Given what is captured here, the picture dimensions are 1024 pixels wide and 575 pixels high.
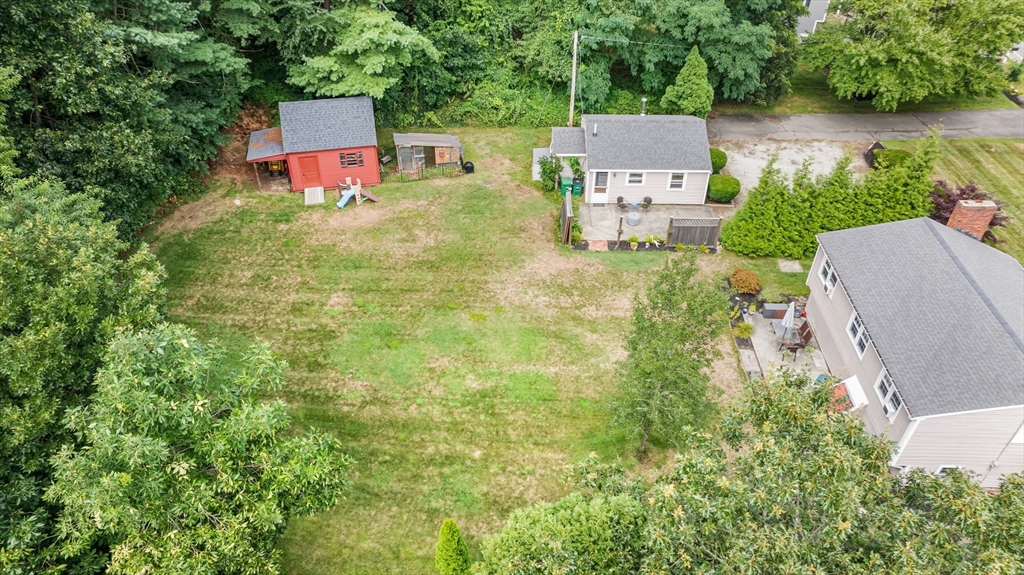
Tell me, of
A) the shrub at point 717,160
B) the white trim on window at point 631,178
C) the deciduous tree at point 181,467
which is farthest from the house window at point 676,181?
the deciduous tree at point 181,467

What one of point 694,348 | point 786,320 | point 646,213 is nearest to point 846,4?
point 646,213

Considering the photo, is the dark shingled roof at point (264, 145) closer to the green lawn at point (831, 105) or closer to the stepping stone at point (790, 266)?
the stepping stone at point (790, 266)

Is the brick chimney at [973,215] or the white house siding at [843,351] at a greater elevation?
the brick chimney at [973,215]

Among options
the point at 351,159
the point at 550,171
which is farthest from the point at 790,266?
the point at 351,159

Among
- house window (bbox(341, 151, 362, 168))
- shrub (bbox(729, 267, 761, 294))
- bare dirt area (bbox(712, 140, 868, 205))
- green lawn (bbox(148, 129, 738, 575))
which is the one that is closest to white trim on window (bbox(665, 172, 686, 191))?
bare dirt area (bbox(712, 140, 868, 205))

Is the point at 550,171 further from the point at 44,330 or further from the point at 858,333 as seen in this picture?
the point at 44,330

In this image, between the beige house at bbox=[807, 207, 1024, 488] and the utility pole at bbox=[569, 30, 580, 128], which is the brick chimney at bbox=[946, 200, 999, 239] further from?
the utility pole at bbox=[569, 30, 580, 128]

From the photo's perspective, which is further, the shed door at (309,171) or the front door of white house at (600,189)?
the shed door at (309,171)
